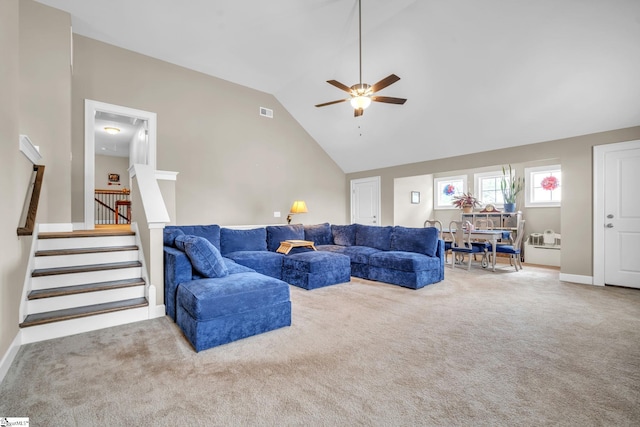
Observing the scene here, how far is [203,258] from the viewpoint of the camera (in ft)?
8.98

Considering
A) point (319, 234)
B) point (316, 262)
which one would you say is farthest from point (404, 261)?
point (319, 234)

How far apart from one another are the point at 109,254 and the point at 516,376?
399cm

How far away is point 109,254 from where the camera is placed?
10.8ft

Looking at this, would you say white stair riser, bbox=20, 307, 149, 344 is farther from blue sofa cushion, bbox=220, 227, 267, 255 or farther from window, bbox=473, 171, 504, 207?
window, bbox=473, 171, 504, 207

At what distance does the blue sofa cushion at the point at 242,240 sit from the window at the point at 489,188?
6255mm

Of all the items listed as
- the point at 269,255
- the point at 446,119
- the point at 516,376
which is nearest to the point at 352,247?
the point at 269,255

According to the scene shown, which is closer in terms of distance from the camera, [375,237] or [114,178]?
[375,237]

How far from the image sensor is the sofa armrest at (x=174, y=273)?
110 inches

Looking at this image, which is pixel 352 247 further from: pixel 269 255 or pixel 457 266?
pixel 457 266

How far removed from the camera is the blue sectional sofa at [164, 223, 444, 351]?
7.88 ft

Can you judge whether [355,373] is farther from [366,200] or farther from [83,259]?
[366,200]

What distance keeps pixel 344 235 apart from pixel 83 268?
4113 mm

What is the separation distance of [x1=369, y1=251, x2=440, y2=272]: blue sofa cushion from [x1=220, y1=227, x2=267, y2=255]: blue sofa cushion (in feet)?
6.25

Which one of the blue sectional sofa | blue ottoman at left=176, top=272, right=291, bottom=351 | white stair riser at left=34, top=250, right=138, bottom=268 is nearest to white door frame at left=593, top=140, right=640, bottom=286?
the blue sectional sofa
